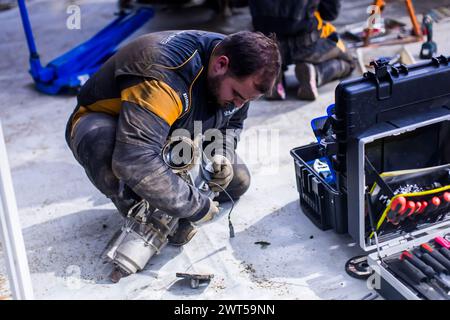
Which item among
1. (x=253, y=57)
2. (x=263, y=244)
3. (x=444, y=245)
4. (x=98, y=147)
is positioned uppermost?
(x=253, y=57)

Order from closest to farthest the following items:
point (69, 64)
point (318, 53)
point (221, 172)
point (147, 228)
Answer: point (147, 228) → point (221, 172) → point (318, 53) → point (69, 64)

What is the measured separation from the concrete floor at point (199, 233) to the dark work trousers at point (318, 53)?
0.43ft

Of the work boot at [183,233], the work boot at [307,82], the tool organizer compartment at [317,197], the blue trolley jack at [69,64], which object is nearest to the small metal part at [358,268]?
the tool organizer compartment at [317,197]

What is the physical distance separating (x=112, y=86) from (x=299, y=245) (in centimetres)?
104

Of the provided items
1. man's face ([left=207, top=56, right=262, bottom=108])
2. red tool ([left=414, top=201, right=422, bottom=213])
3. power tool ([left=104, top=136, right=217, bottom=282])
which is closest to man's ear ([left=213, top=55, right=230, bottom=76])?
man's face ([left=207, top=56, right=262, bottom=108])

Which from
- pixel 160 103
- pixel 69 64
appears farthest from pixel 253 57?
pixel 69 64

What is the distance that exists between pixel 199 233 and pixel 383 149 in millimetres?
906

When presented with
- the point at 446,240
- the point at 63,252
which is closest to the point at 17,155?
the point at 63,252

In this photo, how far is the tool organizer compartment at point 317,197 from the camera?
8.13 ft

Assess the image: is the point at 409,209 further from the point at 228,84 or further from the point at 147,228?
the point at 147,228

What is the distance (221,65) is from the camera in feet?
7.48

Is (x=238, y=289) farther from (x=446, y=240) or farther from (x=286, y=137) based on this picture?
(x=286, y=137)

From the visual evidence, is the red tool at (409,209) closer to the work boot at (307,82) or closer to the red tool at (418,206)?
the red tool at (418,206)

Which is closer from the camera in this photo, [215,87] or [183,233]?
[215,87]
